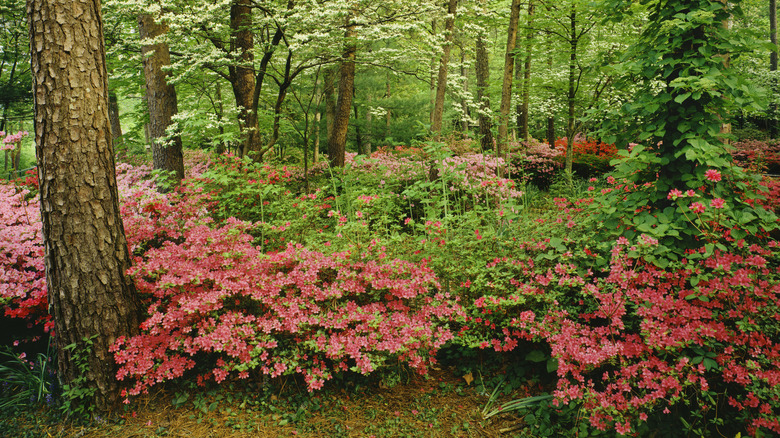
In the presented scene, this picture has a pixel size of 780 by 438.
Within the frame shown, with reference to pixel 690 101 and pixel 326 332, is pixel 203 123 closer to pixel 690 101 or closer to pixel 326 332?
pixel 326 332

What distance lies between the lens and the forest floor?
7.83ft

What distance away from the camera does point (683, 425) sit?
204 centimetres

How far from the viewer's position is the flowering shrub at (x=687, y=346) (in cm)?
181

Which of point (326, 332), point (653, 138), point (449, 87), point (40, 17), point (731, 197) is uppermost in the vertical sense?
point (449, 87)

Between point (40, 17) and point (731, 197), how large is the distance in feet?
14.3

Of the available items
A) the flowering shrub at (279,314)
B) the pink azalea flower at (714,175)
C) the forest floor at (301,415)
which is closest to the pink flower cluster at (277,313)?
the flowering shrub at (279,314)

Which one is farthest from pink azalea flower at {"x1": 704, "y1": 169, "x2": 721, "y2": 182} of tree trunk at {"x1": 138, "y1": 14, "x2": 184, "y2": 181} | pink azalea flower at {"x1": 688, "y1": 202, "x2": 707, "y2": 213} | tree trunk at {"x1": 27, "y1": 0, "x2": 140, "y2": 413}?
tree trunk at {"x1": 138, "y1": 14, "x2": 184, "y2": 181}

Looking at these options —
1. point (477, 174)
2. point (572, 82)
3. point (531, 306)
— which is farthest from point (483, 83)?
point (531, 306)

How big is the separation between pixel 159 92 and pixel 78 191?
373cm

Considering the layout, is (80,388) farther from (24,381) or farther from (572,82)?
(572,82)

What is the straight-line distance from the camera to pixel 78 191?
244 centimetres

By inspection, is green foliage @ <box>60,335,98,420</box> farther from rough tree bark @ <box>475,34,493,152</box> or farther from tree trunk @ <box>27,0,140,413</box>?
rough tree bark @ <box>475,34,493,152</box>

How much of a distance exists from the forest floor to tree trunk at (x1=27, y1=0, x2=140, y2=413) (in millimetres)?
280

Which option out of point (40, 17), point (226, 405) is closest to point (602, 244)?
point (226, 405)
